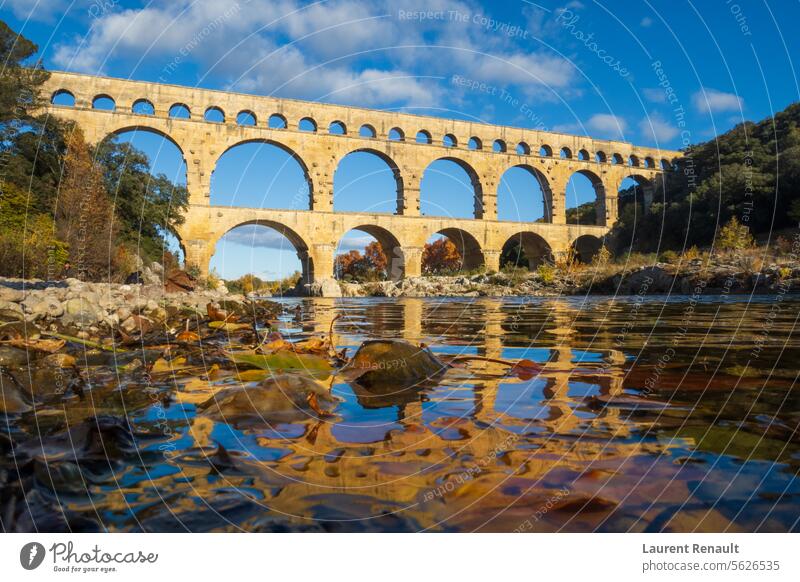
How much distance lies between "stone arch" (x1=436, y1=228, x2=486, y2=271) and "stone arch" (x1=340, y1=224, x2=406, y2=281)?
2788mm

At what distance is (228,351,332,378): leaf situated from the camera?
2701mm

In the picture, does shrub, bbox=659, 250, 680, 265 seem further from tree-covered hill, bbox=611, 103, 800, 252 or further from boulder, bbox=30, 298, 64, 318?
boulder, bbox=30, 298, 64, 318

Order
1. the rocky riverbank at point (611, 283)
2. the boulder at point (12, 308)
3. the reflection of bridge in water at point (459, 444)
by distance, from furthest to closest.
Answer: the rocky riverbank at point (611, 283), the boulder at point (12, 308), the reflection of bridge in water at point (459, 444)

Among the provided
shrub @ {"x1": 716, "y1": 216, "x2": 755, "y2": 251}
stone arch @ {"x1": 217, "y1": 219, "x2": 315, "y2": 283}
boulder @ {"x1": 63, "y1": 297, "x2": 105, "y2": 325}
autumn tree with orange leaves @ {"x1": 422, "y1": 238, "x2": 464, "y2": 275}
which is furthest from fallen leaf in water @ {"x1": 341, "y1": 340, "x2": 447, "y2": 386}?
autumn tree with orange leaves @ {"x1": 422, "y1": 238, "x2": 464, "y2": 275}

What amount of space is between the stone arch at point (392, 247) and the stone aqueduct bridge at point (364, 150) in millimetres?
71

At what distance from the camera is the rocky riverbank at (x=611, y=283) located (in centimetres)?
1280

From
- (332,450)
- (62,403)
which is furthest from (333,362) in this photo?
(332,450)

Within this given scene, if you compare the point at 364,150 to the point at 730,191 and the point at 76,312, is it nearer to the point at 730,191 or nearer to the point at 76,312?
the point at 730,191

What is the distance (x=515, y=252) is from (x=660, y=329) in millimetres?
30569

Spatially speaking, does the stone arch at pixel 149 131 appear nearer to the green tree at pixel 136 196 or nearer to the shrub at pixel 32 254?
the green tree at pixel 136 196

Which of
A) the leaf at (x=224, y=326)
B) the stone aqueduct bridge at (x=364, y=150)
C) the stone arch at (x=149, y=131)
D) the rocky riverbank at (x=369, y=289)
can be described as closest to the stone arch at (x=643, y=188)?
the stone aqueduct bridge at (x=364, y=150)

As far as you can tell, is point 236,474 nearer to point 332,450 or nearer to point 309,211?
point 332,450

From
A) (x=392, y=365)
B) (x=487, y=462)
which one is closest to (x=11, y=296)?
(x=392, y=365)

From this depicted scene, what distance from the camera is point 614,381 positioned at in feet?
7.45
